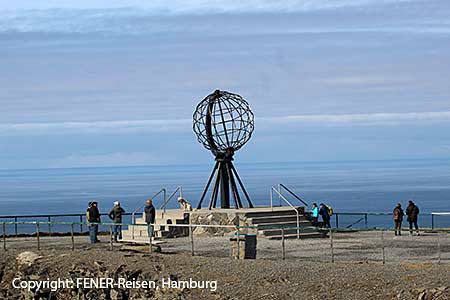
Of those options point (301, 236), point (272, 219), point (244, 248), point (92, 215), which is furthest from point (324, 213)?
point (244, 248)

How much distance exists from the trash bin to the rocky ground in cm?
34

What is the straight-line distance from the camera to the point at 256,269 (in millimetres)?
21016

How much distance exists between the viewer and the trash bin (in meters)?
23.0

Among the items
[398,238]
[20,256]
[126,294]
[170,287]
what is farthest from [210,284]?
[398,238]

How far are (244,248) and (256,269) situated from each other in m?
2.00

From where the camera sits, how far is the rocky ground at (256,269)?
62.5 feet

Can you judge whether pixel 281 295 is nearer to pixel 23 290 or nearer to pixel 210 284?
pixel 210 284

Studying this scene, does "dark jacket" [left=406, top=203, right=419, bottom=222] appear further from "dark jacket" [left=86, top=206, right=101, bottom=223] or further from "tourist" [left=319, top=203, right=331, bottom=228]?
"dark jacket" [left=86, top=206, right=101, bottom=223]

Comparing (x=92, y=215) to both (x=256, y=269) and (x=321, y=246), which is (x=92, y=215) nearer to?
(x=321, y=246)

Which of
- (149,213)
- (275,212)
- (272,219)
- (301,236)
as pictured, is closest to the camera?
(301,236)

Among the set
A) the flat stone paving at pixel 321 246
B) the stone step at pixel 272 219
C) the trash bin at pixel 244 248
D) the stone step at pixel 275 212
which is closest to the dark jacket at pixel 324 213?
the flat stone paving at pixel 321 246

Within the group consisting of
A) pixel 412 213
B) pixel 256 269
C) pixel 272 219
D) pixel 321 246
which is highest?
pixel 412 213

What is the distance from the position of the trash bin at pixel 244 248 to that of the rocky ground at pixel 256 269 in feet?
1.13

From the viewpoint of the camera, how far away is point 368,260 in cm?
2297
